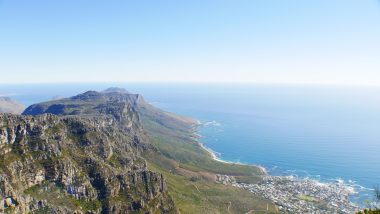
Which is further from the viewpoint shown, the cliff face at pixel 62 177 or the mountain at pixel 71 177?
the mountain at pixel 71 177

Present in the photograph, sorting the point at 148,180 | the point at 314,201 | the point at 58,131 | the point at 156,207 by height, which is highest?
the point at 58,131

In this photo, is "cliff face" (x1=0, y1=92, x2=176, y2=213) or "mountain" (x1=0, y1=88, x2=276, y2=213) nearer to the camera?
"cliff face" (x1=0, y1=92, x2=176, y2=213)

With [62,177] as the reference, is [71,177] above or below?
below

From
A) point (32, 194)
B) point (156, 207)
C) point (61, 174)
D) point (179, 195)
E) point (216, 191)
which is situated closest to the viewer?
point (32, 194)

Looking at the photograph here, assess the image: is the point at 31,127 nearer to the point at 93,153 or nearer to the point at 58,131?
the point at 58,131

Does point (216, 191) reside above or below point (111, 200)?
below

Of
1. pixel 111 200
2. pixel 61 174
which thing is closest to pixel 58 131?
pixel 61 174

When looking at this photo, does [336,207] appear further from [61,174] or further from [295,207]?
[61,174]

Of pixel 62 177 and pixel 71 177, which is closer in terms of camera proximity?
pixel 62 177

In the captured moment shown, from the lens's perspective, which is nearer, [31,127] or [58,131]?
[31,127]

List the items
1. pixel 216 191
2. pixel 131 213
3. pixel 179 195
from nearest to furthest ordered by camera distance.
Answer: pixel 131 213, pixel 179 195, pixel 216 191
